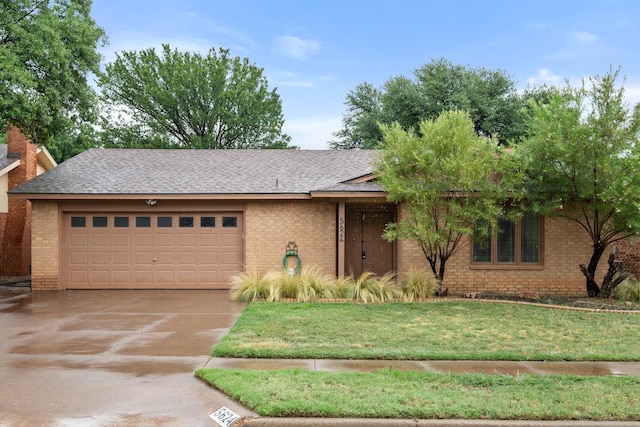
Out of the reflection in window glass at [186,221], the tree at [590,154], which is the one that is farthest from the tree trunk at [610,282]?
the reflection in window glass at [186,221]

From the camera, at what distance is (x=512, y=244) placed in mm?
14852

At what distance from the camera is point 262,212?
635 inches

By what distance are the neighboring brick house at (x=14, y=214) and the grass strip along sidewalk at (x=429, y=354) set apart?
1251 cm

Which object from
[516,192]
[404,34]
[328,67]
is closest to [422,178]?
[516,192]

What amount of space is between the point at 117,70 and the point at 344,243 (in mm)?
26755

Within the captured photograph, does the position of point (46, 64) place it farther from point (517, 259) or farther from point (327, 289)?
point (517, 259)

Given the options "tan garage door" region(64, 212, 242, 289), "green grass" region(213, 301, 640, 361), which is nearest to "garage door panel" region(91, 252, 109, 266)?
"tan garage door" region(64, 212, 242, 289)

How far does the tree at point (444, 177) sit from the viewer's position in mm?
12523

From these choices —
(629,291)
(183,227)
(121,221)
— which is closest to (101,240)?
(121,221)

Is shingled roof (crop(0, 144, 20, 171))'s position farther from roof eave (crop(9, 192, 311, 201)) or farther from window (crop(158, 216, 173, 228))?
window (crop(158, 216, 173, 228))

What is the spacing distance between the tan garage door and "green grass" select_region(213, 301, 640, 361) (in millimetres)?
4365

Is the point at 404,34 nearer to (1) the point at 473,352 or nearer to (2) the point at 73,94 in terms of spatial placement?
(2) the point at 73,94

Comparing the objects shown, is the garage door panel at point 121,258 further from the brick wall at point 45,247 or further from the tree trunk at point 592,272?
the tree trunk at point 592,272

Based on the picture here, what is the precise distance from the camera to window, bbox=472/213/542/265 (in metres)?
14.8
